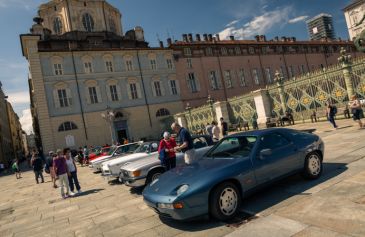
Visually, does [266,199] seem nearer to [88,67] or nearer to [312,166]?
[312,166]

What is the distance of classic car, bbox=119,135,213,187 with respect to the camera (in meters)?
8.00

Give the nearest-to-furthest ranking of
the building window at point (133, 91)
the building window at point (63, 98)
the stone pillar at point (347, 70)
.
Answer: the stone pillar at point (347, 70)
the building window at point (63, 98)
the building window at point (133, 91)

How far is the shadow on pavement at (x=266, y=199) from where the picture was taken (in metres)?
4.89

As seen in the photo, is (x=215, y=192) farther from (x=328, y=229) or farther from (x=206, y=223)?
(x=328, y=229)

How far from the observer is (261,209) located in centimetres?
515

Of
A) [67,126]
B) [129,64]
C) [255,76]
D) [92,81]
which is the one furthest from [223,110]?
[255,76]

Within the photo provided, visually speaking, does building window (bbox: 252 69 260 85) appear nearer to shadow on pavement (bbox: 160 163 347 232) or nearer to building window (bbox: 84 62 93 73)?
building window (bbox: 84 62 93 73)

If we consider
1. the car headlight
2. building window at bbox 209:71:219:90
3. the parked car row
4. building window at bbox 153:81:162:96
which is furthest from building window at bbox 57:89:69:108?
the car headlight

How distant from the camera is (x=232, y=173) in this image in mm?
5082

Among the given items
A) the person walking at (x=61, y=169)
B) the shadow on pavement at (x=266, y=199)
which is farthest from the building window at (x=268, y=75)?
the shadow on pavement at (x=266, y=199)

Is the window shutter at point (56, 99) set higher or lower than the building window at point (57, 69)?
lower

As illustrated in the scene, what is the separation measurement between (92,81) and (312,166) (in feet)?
107

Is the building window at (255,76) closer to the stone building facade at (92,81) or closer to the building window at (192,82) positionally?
the building window at (192,82)

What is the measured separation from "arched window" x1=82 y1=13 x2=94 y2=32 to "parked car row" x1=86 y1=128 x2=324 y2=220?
134 ft
